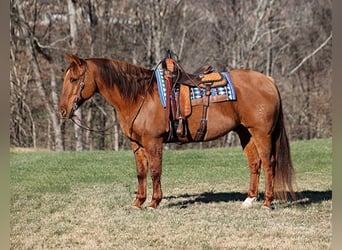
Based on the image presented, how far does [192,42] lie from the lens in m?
22.1

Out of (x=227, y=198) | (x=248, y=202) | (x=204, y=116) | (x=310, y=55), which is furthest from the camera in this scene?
(x=310, y=55)

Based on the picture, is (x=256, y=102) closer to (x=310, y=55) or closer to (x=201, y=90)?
(x=201, y=90)

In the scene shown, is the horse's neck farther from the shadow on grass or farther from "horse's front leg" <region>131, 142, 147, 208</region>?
the shadow on grass

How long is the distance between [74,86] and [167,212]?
191 cm

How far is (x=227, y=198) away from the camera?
707 centimetres

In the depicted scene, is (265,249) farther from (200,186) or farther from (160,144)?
(200,186)

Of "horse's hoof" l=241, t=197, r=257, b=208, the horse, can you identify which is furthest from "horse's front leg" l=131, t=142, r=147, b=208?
"horse's hoof" l=241, t=197, r=257, b=208

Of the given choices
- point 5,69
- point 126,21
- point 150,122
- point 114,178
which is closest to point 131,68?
point 150,122

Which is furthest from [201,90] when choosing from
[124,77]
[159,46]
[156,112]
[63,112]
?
[159,46]

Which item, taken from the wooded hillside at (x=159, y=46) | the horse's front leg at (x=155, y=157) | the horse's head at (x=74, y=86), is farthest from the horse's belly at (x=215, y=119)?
the wooded hillside at (x=159, y=46)

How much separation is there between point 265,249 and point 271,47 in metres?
18.3

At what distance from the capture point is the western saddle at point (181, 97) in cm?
576

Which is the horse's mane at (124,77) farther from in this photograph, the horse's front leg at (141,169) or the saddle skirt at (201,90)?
the horse's front leg at (141,169)

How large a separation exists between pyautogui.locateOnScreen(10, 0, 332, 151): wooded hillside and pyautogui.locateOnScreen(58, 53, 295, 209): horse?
13.4 m
